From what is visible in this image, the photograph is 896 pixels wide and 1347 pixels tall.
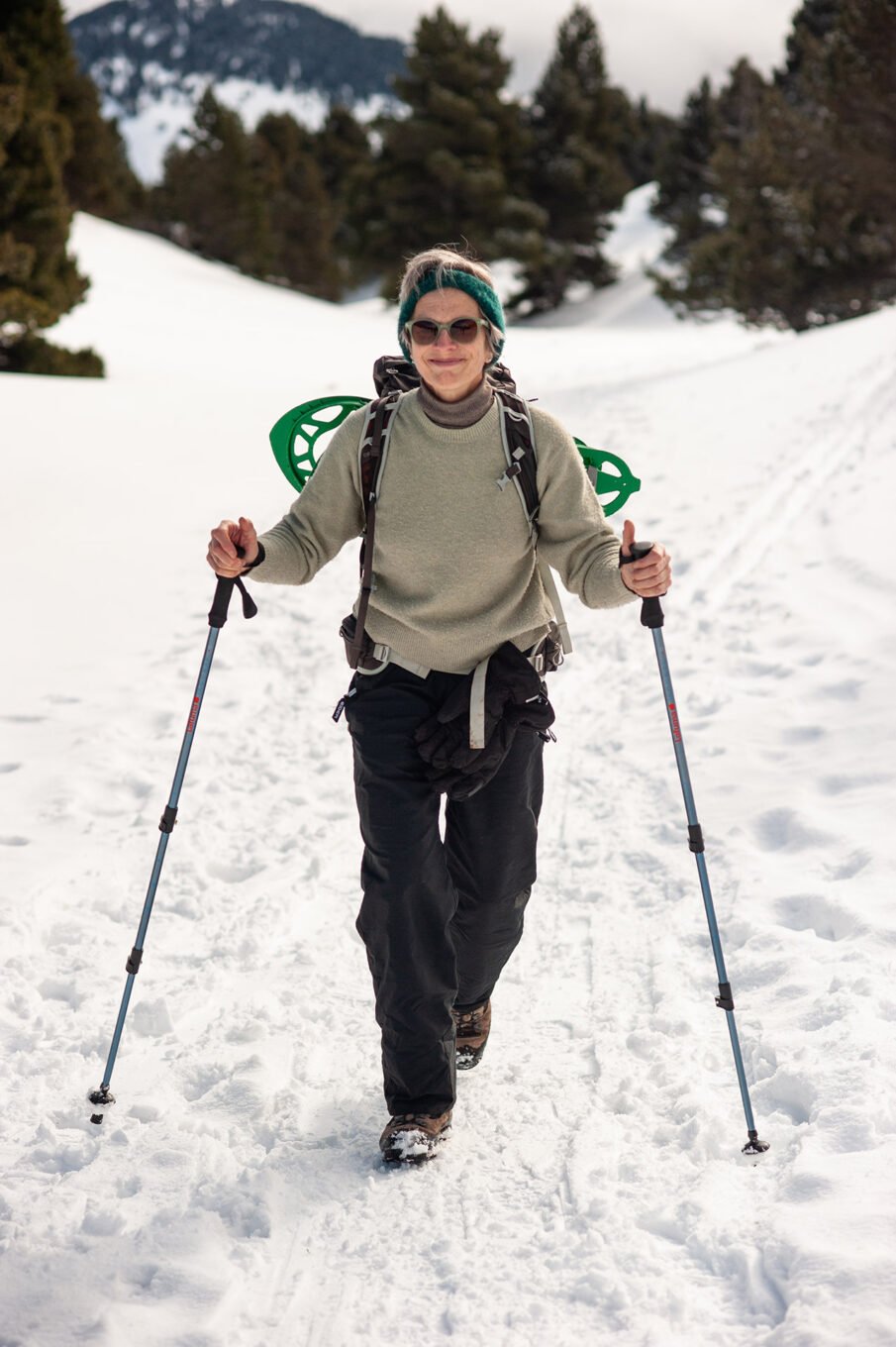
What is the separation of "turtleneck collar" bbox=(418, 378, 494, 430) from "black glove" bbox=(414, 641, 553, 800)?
0.60 meters

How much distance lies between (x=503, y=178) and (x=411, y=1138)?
3757 cm

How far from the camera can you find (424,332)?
2922mm

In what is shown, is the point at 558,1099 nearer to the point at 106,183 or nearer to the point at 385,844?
the point at 385,844

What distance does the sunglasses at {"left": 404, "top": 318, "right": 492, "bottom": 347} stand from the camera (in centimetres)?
290

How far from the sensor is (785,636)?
280 inches

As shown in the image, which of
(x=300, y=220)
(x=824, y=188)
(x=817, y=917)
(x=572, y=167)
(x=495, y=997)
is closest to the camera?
(x=495, y=997)

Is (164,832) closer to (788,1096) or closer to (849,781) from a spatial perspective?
(788,1096)

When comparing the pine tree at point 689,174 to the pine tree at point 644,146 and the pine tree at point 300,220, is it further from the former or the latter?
the pine tree at point 644,146

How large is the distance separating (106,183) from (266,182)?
10.8 metres

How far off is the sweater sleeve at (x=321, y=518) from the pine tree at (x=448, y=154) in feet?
112

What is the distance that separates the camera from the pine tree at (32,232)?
1597cm

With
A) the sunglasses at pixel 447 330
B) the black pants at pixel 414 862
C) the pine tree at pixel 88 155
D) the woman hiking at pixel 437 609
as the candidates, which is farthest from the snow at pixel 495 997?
the pine tree at pixel 88 155

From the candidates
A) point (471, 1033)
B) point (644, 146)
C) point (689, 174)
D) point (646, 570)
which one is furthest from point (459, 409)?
point (644, 146)

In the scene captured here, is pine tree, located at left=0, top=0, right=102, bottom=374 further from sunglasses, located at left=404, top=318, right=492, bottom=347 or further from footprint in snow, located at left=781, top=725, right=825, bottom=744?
sunglasses, located at left=404, top=318, right=492, bottom=347
